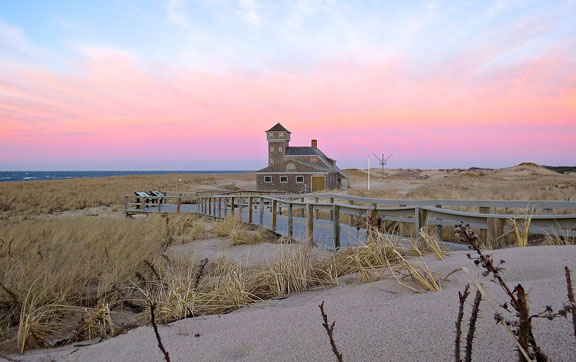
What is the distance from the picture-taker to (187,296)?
14.6 feet

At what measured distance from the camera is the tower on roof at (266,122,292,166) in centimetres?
5134

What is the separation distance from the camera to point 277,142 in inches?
2028

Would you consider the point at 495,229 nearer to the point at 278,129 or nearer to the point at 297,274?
the point at 297,274

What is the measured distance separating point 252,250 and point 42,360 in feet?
20.6

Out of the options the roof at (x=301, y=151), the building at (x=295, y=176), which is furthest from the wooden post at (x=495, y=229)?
the roof at (x=301, y=151)

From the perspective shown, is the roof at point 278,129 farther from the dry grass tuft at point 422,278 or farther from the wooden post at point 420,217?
the dry grass tuft at point 422,278

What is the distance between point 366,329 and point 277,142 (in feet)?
161

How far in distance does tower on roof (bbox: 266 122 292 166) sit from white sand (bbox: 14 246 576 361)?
4723cm

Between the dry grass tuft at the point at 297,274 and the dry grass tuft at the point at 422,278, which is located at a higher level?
the dry grass tuft at the point at 422,278

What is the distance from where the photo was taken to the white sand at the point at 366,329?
2461 millimetres

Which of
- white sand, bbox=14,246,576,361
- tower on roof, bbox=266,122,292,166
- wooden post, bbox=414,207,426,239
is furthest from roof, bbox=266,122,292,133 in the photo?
white sand, bbox=14,246,576,361

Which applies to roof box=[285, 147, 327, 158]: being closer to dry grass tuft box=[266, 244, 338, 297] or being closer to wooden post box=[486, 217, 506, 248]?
wooden post box=[486, 217, 506, 248]

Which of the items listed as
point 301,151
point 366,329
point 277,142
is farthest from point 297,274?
point 277,142

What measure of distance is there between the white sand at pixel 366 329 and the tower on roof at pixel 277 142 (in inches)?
1859
